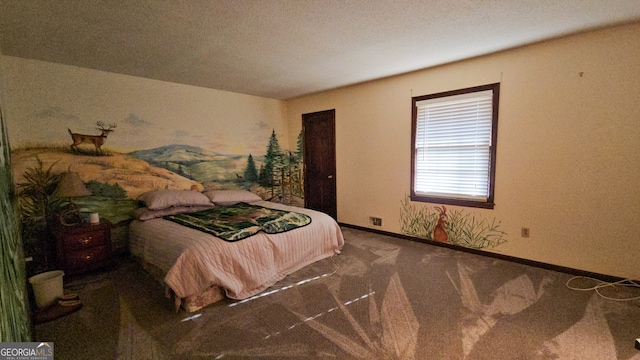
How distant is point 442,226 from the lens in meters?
3.55

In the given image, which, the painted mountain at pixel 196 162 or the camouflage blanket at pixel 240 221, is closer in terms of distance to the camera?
the camouflage blanket at pixel 240 221

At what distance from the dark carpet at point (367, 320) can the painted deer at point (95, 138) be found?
5.07 feet

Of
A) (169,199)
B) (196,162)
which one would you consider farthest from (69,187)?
(196,162)

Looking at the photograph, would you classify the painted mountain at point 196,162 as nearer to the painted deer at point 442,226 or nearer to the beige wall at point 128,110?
the beige wall at point 128,110

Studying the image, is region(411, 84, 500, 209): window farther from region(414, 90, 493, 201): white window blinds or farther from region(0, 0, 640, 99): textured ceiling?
region(0, 0, 640, 99): textured ceiling

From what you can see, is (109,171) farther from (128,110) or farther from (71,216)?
(128,110)

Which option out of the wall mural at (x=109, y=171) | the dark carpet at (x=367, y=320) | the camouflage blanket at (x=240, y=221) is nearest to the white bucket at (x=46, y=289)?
the dark carpet at (x=367, y=320)

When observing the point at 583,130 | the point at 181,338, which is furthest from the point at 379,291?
the point at 583,130

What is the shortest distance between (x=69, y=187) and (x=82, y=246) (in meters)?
0.65

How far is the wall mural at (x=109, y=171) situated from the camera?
2879mm

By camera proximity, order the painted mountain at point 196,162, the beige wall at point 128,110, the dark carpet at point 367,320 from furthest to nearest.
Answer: the painted mountain at point 196,162
the beige wall at point 128,110
the dark carpet at point 367,320

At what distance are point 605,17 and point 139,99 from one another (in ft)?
16.6

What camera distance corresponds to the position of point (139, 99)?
3596 mm

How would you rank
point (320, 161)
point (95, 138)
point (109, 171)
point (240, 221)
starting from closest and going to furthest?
1. point (240, 221)
2. point (95, 138)
3. point (109, 171)
4. point (320, 161)
